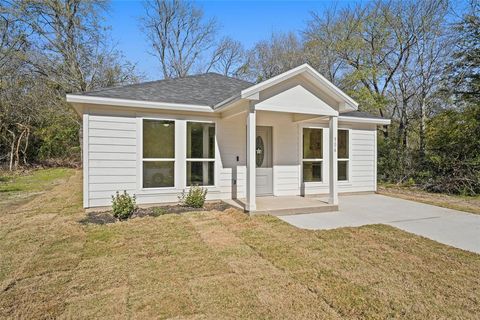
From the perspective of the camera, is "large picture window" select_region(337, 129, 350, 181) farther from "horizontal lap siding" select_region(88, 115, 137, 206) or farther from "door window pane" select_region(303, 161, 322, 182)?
"horizontal lap siding" select_region(88, 115, 137, 206)

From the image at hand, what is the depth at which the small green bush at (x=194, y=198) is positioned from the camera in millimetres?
6703

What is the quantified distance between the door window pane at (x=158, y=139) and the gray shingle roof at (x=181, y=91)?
597 mm

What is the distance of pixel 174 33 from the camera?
25453 millimetres

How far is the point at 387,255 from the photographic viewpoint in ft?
12.7

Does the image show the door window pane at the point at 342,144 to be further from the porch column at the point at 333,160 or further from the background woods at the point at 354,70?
the background woods at the point at 354,70

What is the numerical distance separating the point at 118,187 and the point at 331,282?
5256mm

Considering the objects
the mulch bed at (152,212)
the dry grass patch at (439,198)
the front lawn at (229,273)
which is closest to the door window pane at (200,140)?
the mulch bed at (152,212)

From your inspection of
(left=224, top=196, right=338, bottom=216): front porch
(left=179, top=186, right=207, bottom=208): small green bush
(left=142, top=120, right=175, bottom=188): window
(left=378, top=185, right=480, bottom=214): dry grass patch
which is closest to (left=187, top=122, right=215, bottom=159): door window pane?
(left=142, top=120, right=175, bottom=188): window

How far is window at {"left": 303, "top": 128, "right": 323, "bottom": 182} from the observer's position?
28.4ft

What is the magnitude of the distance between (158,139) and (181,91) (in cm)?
185

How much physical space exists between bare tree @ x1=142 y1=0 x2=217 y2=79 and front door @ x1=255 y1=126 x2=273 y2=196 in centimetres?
1890

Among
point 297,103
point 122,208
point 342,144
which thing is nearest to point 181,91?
point 297,103

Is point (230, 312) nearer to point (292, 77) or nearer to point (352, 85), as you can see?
point (292, 77)

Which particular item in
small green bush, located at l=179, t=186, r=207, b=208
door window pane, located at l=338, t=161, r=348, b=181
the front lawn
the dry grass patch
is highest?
door window pane, located at l=338, t=161, r=348, b=181
